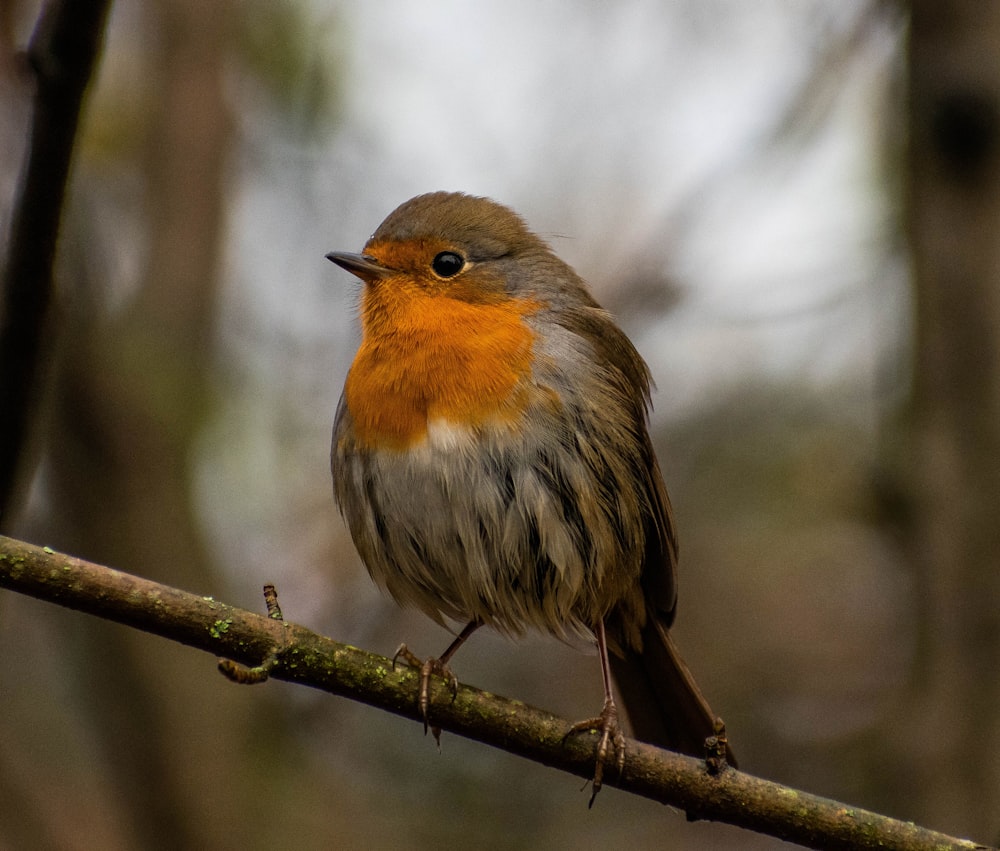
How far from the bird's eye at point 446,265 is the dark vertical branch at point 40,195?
183cm

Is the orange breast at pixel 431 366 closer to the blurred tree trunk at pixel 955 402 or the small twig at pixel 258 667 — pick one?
the small twig at pixel 258 667

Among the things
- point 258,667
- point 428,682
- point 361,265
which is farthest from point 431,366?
point 258,667

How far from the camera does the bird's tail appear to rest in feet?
13.4

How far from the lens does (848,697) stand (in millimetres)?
5855

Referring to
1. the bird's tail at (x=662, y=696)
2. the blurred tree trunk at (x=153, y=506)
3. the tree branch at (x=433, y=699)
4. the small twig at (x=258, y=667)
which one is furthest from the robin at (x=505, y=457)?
the blurred tree trunk at (x=153, y=506)

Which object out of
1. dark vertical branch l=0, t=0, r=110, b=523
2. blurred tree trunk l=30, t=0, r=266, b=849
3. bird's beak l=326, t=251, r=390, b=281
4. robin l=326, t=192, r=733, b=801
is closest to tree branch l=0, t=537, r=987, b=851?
robin l=326, t=192, r=733, b=801

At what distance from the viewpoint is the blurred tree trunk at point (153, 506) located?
4.27m

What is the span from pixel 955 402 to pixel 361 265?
2145mm

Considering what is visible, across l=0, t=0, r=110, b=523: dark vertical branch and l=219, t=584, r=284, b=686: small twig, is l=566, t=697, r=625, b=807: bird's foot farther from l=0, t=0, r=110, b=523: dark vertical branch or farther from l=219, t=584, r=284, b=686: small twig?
l=0, t=0, r=110, b=523: dark vertical branch

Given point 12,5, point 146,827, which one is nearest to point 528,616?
point 146,827

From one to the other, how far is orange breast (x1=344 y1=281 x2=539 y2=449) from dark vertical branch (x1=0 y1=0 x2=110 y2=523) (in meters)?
1.31

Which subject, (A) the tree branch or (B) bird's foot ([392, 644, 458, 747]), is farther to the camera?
(B) bird's foot ([392, 644, 458, 747])

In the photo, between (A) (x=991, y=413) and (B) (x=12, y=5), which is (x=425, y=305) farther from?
(A) (x=991, y=413)

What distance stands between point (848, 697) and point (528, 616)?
271 cm
